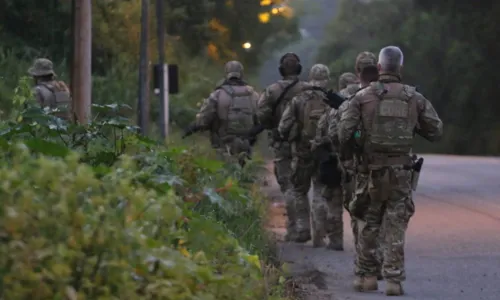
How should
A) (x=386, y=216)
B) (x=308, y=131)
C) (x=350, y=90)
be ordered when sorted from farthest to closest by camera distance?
(x=308, y=131) < (x=350, y=90) < (x=386, y=216)

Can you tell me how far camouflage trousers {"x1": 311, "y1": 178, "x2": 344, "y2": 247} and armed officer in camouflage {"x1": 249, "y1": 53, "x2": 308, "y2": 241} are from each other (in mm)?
606

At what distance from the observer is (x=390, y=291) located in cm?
1051

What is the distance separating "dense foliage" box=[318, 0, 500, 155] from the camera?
51969 mm

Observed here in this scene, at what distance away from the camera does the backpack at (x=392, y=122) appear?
10.3 meters

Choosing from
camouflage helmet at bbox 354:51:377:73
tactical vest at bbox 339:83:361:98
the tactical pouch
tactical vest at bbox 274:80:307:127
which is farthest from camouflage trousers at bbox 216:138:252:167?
camouflage helmet at bbox 354:51:377:73

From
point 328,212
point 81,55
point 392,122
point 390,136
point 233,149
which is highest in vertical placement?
point 81,55

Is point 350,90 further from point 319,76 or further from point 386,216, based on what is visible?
point 386,216

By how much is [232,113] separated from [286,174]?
1634mm

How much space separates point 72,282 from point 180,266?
51cm

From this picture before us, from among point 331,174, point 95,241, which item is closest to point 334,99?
point 331,174

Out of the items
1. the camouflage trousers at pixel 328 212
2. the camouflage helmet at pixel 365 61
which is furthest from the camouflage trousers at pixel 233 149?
the camouflage helmet at pixel 365 61

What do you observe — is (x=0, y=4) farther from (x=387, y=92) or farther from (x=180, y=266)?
(x=180, y=266)

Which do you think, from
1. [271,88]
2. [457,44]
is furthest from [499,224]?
[457,44]

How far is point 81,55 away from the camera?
1547 centimetres
